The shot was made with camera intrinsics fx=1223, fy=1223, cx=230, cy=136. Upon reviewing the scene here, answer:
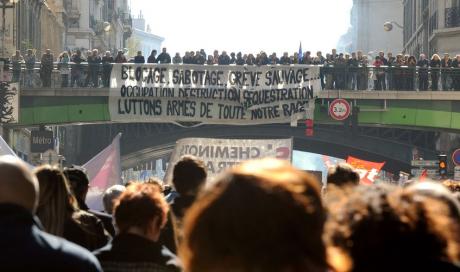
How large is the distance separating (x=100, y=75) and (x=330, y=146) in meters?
13.2

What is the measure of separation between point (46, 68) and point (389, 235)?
1292 inches

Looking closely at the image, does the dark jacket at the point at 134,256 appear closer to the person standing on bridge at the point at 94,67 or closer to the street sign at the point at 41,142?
the street sign at the point at 41,142

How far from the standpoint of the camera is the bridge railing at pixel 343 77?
1395 inches

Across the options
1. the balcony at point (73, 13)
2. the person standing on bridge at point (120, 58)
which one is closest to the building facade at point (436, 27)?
the balcony at point (73, 13)

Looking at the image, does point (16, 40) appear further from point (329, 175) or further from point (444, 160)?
point (329, 175)

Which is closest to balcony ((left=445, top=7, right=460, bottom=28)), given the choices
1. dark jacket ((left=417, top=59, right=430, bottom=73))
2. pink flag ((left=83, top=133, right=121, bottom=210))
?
dark jacket ((left=417, top=59, right=430, bottom=73))

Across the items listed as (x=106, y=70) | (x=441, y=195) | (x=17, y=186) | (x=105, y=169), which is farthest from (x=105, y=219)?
(x=106, y=70)

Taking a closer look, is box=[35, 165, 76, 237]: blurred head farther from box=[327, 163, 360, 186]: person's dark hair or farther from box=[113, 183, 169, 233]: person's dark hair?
box=[327, 163, 360, 186]: person's dark hair

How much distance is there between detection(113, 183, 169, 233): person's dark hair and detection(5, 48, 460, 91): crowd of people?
29285mm

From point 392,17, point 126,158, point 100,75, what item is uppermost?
point 392,17

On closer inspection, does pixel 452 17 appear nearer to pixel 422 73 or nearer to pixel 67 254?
pixel 422 73

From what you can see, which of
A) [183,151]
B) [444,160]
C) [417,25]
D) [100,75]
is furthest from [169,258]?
[417,25]

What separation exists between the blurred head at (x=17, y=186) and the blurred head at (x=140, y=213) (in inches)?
34.8

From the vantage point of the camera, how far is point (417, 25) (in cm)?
7081
